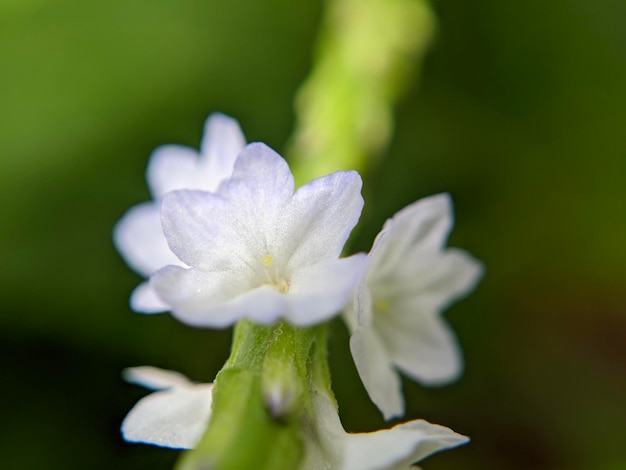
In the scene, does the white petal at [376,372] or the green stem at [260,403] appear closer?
the green stem at [260,403]

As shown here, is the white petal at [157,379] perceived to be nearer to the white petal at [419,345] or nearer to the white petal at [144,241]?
the white petal at [144,241]

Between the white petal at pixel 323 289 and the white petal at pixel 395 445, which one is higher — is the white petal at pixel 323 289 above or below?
above

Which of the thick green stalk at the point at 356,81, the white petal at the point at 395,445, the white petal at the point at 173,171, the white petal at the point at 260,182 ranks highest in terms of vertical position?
the thick green stalk at the point at 356,81

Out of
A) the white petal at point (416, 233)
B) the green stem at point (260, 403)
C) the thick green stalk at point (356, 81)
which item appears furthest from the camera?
the thick green stalk at point (356, 81)

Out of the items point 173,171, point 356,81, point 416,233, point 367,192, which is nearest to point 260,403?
point 416,233

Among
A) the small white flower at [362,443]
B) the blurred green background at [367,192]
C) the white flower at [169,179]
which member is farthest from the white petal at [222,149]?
the blurred green background at [367,192]

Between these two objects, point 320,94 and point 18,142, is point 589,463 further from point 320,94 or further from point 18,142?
point 18,142

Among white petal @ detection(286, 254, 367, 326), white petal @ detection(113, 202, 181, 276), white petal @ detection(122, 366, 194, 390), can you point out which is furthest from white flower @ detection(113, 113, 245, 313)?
white petal @ detection(286, 254, 367, 326)
